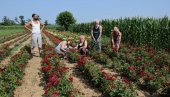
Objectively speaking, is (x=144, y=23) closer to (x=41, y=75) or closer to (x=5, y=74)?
(x=41, y=75)

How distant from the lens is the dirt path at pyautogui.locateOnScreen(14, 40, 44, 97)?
8062 mm

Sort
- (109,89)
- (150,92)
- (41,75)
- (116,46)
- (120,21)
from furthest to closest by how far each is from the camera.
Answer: (120,21), (116,46), (41,75), (150,92), (109,89)

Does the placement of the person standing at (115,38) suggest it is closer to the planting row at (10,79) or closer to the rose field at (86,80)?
the rose field at (86,80)

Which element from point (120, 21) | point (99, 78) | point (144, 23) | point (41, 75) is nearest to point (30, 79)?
point (41, 75)

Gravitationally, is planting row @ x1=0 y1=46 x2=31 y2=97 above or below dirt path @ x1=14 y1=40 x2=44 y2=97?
above

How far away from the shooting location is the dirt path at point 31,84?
806cm

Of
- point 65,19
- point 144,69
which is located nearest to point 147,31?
point 144,69

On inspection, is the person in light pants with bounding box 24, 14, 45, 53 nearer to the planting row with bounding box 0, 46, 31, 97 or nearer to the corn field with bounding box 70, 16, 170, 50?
the planting row with bounding box 0, 46, 31, 97

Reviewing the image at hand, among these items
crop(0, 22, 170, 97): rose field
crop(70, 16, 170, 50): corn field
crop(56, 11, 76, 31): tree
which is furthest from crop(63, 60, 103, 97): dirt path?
crop(56, 11, 76, 31): tree

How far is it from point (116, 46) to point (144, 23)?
6695mm

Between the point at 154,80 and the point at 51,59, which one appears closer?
the point at 154,80

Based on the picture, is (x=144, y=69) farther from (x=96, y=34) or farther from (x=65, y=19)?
(x=65, y=19)

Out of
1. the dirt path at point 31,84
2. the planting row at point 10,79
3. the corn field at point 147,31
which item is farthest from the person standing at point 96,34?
the corn field at point 147,31

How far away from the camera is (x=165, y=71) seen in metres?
9.72
